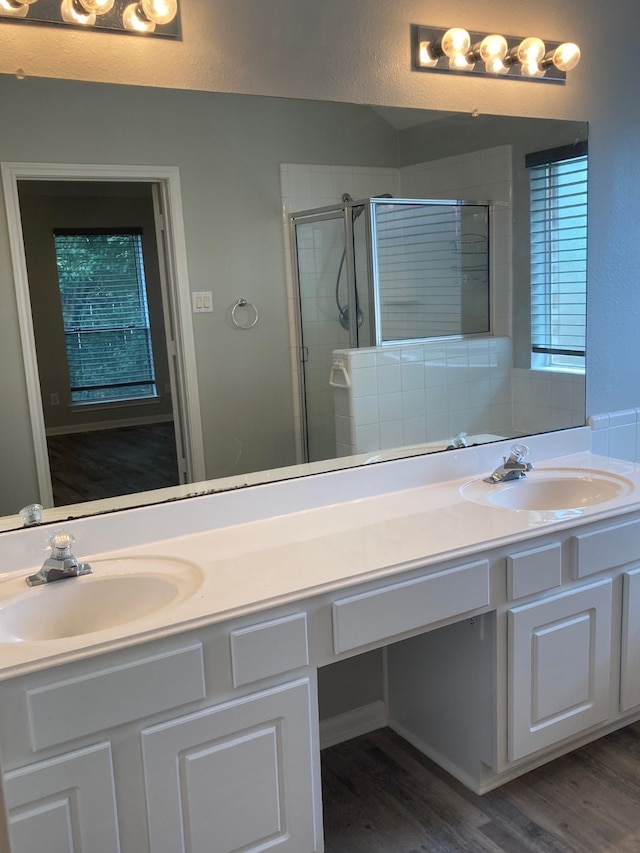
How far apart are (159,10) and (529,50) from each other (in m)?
1.21

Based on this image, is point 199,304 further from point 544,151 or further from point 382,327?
point 544,151

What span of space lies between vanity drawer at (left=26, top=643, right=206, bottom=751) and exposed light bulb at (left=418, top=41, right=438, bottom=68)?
5.84ft

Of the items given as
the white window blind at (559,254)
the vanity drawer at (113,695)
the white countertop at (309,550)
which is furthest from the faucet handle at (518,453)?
the vanity drawer at (113,695)

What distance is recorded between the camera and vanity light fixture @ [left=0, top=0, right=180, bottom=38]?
5.79 feet

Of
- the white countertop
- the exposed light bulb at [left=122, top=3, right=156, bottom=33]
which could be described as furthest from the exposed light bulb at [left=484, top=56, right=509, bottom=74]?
the white countertop

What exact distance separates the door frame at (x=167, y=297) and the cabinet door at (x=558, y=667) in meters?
0.98

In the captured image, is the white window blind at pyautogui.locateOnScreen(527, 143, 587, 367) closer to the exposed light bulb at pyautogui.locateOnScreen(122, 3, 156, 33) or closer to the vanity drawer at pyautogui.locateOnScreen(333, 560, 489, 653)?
the vanity drawer at pyautogui.locateOnScreen(333, 560, 489, 653)

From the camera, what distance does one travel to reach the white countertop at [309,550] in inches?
58.6

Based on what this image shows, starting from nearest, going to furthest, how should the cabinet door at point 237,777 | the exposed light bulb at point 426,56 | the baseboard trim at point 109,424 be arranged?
the cabinet door at point 237,777 < the baseboard trim at point 109,424 < the exposed light bulb at point 426,56

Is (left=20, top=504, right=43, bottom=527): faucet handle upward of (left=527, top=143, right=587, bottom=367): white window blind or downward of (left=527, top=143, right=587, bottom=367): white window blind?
downward

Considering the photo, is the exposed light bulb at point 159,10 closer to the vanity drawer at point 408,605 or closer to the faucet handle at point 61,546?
the faucet handle at point 61,546

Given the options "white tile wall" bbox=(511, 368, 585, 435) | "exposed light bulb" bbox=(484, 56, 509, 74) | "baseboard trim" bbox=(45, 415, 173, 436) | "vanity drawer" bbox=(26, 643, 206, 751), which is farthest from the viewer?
"white tile wall" bbox=(511, 368, 585, 435)

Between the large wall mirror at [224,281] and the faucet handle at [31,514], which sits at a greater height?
the large wall mirror at [224,281]

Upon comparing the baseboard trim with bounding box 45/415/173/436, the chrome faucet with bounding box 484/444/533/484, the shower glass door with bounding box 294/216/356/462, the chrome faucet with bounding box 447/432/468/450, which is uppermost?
the shower glass door with bounding box 294/216/356/462
